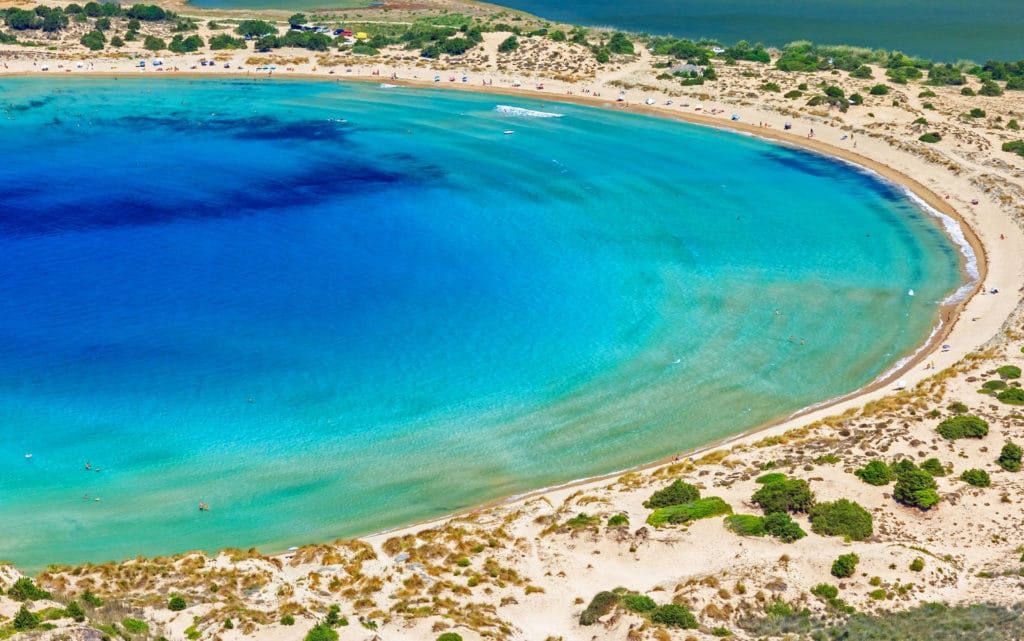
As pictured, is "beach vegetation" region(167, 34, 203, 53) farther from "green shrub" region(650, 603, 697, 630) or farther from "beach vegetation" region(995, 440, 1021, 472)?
"green shrub" region(650, 603, 697, 630)

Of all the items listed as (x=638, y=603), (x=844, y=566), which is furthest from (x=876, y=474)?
(x=638, y=603)

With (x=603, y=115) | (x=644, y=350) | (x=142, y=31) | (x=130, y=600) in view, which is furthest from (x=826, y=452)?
(x=142, y=31)

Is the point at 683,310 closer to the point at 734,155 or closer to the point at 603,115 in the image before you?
the point at 734,155

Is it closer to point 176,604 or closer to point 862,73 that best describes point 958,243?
point 862,73

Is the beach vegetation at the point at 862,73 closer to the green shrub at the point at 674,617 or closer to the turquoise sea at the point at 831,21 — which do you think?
the turquoise sea at the point at 831,21

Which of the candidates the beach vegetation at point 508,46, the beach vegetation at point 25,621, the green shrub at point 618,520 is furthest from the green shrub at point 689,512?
the beach vegetation at point 508,46

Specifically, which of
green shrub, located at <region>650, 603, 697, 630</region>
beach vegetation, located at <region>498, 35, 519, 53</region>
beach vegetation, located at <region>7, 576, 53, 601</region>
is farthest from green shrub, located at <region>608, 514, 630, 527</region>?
beach vegetation, located at <region>498, 35, 519, 53</region>

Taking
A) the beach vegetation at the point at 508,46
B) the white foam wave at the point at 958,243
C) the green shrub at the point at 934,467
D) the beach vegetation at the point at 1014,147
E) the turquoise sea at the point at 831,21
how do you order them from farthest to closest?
the turquoise sea at the point at 831,21, the beach vegetation at the point at 508,46, the beach vegetation at the point at 1014,147, the white foam wave at the point at 958,243, the green shrub at the point at 934,467
